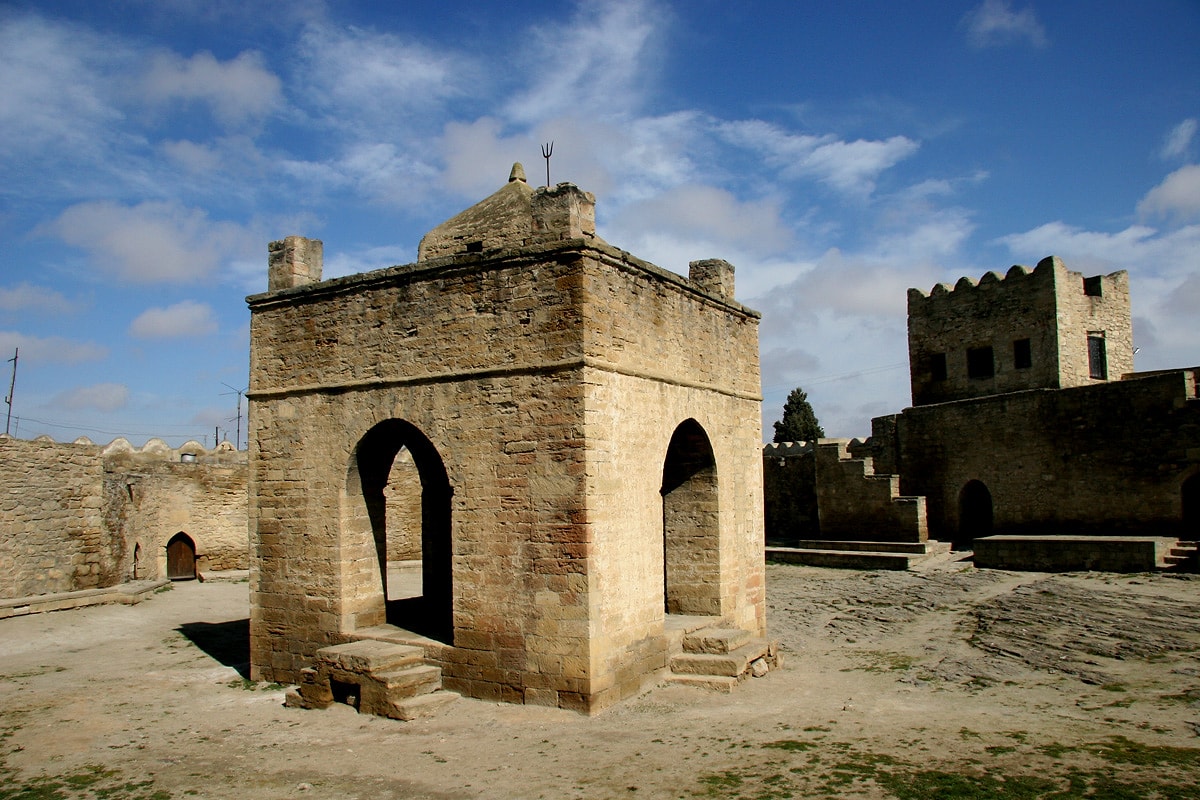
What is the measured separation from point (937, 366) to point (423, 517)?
63.9 ft

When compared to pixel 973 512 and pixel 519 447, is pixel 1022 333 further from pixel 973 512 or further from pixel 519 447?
pixel 519 447

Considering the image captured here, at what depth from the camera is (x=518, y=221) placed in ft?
37.0

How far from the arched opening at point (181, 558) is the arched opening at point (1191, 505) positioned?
2337 centimetres

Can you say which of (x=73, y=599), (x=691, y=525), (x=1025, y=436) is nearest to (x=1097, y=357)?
(x=1025, y=436)

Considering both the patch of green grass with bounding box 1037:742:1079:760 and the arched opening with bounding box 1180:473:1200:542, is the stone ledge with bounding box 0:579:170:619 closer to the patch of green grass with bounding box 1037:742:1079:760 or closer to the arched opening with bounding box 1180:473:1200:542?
the patch of green grass with bounding box 1037:742:1079:760

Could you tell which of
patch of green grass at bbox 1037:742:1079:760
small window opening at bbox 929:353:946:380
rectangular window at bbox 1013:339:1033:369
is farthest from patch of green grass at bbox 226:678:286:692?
small window opening at bbox 929:353:946:380

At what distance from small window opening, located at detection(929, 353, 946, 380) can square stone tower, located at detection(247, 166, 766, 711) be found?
16624 mm

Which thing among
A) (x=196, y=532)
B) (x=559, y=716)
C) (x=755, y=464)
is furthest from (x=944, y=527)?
(x=196, y=532)

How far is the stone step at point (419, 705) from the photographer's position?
8.45 meters

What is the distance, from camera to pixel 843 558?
2062 cm

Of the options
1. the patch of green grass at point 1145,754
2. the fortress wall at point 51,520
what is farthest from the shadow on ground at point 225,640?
the patch of green grass at point 1145,754

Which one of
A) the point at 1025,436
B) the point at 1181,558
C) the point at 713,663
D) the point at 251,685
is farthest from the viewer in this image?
the point at 1025,436

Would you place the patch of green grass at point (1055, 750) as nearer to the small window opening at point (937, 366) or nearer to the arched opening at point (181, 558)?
the arched opening at point (181, 558)

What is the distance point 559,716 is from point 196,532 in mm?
16258
